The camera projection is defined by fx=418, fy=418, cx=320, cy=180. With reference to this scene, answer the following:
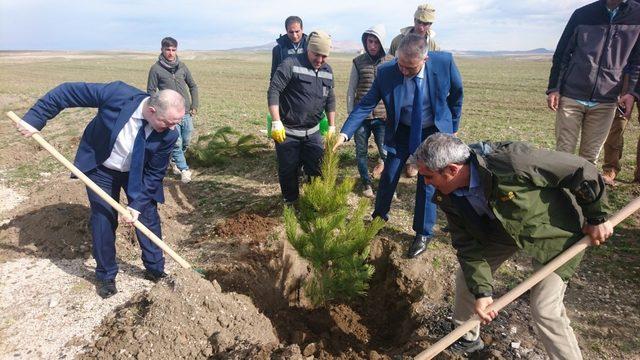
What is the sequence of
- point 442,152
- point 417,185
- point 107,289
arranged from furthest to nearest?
point 417,185, point 107,289, point 442,152

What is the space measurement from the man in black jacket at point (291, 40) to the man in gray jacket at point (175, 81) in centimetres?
147

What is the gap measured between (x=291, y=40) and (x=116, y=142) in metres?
2.66

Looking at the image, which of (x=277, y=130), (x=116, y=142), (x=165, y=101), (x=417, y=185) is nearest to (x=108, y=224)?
(x=116, y=142)

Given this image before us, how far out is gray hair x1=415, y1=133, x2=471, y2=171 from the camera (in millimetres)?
2100

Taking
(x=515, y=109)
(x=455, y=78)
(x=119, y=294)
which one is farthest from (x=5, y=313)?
(x=515, y=109)

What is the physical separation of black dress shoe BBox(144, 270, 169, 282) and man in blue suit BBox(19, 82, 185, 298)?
326mm

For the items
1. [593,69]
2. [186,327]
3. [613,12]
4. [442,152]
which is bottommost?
[186,327]

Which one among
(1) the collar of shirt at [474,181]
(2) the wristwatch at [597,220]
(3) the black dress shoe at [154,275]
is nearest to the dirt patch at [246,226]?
(3) the black dress shoe at [154,275]

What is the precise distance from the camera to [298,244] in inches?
123

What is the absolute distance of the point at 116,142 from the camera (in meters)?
3.30

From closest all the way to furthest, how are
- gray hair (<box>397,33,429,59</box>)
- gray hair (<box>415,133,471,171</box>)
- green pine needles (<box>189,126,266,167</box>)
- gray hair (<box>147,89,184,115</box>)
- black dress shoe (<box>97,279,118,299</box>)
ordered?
gray hair (<box>415,133,471,171</box>) < gray hair (<box>147,89,184,115</box>) < gray hair (<box>397,33,429,59</box>) < black dress shoe (<box>97,279,118,299</box>) < green pine needles (<box>189,126,266,167</box>)

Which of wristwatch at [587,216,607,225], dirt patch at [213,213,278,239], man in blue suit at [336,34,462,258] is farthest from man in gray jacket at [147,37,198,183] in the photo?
wristwatch at [587,216,607,225]

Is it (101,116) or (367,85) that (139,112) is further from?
(367,85)

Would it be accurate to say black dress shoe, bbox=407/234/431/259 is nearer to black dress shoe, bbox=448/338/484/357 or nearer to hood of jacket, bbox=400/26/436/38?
black dress shoe, bbox=448/338/484/357
